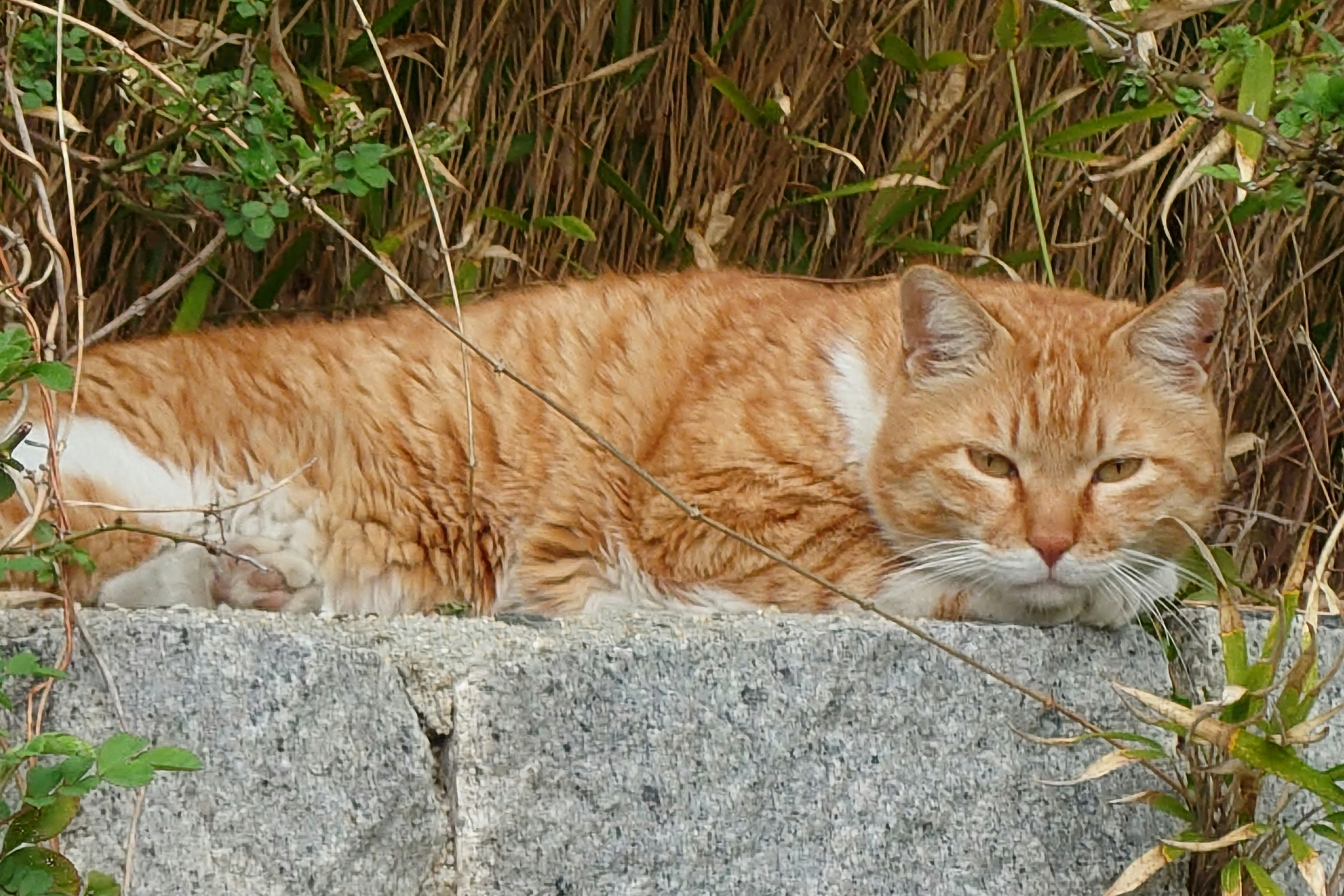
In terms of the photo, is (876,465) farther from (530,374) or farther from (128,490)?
(128,490)

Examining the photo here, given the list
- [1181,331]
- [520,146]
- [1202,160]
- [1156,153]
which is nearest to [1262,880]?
[1181,331]

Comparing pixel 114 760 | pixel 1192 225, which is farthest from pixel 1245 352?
pixel 114 760

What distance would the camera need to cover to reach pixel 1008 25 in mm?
3018

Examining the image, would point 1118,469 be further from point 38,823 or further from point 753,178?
point 38,823

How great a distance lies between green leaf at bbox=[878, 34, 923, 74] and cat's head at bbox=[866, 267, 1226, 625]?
85cm

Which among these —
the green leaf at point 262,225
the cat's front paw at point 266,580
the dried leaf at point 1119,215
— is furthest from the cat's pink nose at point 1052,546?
the dried leaf at point 1119,215

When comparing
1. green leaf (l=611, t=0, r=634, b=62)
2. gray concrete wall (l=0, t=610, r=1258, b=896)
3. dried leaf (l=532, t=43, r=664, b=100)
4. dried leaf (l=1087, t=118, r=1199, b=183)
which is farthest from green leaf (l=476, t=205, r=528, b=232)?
gray concrete wall (l=0, t=610, r=1258, b=896)

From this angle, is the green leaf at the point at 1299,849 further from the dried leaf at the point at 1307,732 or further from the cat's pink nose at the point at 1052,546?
the cat's pink nose at the point at 1052,546

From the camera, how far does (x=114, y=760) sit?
4.42ft

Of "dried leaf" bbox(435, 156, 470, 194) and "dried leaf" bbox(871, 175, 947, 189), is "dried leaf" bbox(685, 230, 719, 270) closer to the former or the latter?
"dried leaf" bbox(871, 175, 947, 189)

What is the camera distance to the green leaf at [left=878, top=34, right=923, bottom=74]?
3.16m

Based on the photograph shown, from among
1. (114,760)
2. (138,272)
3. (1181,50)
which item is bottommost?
(138,272)

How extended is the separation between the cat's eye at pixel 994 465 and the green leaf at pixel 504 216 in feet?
4.00

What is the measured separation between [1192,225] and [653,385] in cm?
154
